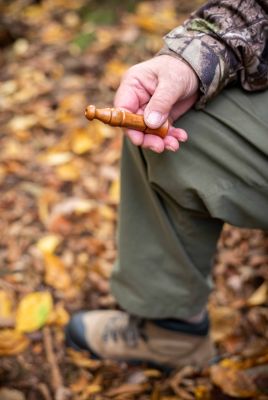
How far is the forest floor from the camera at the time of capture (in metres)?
1.50

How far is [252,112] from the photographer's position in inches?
39.8

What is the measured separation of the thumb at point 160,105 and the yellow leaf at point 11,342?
976 mm

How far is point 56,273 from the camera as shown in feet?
5.89

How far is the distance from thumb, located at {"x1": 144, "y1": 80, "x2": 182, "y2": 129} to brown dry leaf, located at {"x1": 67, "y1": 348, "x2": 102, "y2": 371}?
37.2 inches

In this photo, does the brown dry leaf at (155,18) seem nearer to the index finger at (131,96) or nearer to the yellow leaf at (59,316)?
the yellow leaf at (59,316)

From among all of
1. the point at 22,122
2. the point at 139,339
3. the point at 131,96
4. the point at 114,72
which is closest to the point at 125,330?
the point at 139,339

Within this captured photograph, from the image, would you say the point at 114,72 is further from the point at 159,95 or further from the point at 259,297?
the point at 159,95

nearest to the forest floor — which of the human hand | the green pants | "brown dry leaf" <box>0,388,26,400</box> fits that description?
"brown dry leaf" <box>0,388,26,400</box>

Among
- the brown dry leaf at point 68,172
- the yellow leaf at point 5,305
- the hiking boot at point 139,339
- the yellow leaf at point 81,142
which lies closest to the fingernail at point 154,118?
the hiking boot at point 139,339

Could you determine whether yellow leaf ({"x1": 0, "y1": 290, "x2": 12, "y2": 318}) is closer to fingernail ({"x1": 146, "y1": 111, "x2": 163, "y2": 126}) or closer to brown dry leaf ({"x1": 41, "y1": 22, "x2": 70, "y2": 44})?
fingernail ({"x1": 146, "y1": 111, "x2": 163, "y2": 126})

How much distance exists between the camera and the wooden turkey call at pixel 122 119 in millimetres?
894

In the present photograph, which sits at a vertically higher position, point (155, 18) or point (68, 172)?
point (155, 18)

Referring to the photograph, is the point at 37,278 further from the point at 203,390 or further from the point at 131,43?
the point at 131,43

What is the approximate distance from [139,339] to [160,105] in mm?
868
